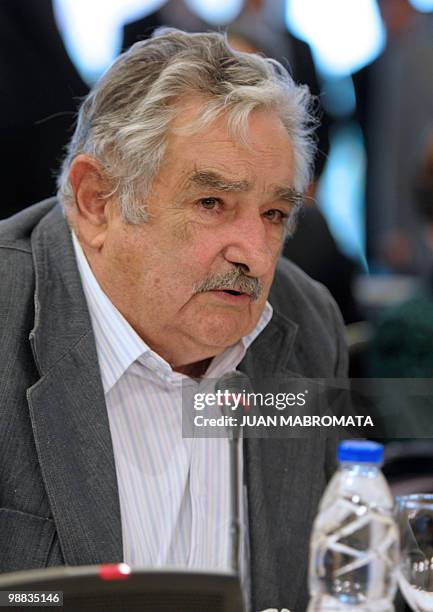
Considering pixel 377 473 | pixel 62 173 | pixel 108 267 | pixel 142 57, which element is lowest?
pixel 377 473

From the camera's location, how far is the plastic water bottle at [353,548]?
1264mm

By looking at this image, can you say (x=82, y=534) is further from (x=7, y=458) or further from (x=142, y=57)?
(x=142, y=57)

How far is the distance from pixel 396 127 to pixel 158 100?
17.1ft

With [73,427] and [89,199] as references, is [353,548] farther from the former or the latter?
[89,199]

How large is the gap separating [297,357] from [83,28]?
284cm

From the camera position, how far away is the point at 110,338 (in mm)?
1879

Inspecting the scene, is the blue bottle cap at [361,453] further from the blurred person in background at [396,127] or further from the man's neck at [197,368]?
the blurred person in background at [396,127]

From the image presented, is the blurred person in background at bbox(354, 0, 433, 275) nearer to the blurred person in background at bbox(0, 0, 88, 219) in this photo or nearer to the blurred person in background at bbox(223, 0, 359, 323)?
the blurred person in background at bbox(223, 0, 359, 323)

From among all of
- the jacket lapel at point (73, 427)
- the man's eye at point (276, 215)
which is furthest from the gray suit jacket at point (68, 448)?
the man's eye at point (276, 215)

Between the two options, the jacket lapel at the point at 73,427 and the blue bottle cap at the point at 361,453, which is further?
the jacket lapel at the point at 73,427

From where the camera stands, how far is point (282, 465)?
1.97 m

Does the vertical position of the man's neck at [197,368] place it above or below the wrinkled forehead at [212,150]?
below

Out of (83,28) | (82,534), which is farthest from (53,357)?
(83,28)

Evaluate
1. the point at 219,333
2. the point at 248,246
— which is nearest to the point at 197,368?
the point at 219,333
